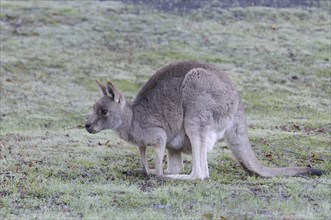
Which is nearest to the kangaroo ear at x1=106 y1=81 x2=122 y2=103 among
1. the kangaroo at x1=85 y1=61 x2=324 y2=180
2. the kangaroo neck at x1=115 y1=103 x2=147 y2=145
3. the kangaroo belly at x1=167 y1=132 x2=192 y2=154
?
the kangaroo at x1=85 y1=61 x2=324 y2=180

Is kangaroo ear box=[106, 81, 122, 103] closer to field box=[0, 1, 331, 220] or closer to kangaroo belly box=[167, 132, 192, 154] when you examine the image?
kangaroo belly box=[167, 132, 192, 154]

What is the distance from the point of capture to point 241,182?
9.01 meters

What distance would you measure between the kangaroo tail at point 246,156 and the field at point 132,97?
208mm

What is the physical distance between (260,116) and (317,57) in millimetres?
9293

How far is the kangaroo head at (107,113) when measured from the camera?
9664 millimetres

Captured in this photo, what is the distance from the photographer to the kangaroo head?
9664 millimetres

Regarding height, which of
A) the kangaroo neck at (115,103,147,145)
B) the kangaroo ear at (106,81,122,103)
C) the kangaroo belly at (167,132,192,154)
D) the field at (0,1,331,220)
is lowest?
the field at (0,1,331,220)

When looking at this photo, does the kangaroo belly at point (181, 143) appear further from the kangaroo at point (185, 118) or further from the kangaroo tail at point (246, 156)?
the kangaroo tail at point (246, 156)

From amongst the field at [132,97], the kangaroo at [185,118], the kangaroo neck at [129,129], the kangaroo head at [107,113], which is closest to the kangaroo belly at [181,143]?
the kangaroo at [185,118]

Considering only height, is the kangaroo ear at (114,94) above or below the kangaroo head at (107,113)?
above

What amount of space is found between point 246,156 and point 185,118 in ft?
3.78

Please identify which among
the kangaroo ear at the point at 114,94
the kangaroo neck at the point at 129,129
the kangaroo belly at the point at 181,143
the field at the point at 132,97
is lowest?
the field at the point at 132,97

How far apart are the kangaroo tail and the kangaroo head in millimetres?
1817

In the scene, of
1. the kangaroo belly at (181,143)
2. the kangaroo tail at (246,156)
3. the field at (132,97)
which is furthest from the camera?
the kangaroo belly at (181,143)
